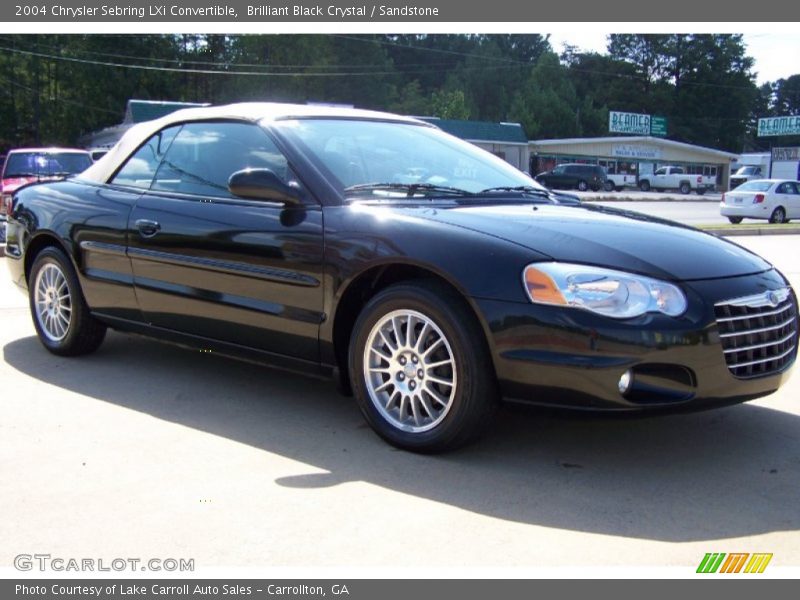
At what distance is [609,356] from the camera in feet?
10.8

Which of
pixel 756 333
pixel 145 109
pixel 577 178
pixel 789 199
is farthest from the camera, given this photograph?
pixel 577 178

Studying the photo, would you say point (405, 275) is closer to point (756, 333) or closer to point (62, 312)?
point (756, 333)

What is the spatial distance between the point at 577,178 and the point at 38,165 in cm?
3623

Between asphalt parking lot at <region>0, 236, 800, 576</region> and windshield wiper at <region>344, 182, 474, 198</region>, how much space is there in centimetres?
115

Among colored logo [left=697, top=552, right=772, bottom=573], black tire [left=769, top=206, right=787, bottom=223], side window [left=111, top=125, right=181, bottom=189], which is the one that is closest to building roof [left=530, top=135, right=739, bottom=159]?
black tire [left=769, top=206, right=787, bottom=223]

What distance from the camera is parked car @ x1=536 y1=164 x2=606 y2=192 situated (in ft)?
161

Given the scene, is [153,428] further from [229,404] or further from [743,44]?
[743,44]

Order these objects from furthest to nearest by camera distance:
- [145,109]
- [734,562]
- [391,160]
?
[145,109]
[391,160]
[734,562]

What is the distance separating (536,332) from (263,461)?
1.32 meters

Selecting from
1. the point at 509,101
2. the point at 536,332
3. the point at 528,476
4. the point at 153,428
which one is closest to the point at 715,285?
the point at 536,332

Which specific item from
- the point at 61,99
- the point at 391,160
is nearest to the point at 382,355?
the point at 391,160

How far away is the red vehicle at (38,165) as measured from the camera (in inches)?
687

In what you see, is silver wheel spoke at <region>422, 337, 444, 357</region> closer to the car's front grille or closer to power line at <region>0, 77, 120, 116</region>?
the car's front grille

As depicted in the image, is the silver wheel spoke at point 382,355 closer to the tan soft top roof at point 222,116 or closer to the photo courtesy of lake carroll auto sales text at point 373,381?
the photo courtesy of lake carroll auto sales text at point 373,381
